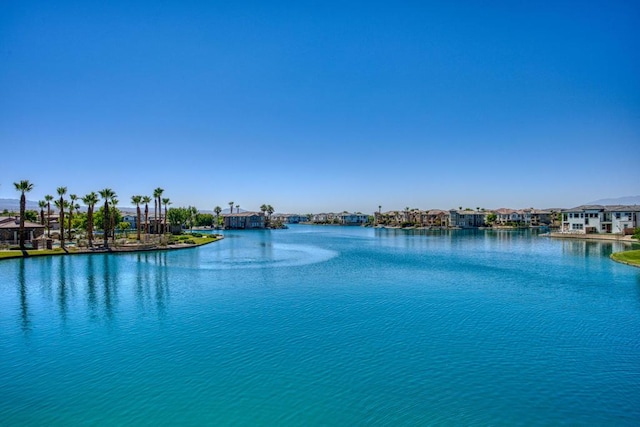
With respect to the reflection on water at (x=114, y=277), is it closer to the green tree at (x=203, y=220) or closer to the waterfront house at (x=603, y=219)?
the waterfront house at (x=603, y=219)

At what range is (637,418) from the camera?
1144cm

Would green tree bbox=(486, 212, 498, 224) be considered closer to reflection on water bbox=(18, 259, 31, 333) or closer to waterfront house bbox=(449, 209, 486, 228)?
waterfront house bbox=(449, 209, 486, 228)

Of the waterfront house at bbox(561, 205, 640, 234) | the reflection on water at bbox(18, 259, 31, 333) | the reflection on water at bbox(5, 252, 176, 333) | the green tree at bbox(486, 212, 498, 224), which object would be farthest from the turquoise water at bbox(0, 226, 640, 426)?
the green tree at bbox(486, 212, 498, 224)

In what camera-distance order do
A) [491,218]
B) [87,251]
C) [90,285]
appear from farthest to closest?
[491,218], [87,251], [90,285]

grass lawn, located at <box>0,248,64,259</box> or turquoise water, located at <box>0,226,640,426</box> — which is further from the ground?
grass lawn, located at <box>0,248,64,259</box>

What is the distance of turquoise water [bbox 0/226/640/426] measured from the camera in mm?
11781

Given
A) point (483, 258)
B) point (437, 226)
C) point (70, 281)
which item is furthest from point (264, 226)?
point (70, 281)

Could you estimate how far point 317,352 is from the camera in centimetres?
1639

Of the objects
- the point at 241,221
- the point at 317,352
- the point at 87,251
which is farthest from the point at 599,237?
the point at 241,221

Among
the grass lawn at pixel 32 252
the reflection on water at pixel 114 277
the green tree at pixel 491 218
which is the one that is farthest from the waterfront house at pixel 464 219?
the grass lawn at pixel 32 252

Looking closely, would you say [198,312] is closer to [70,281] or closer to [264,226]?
[70,281]

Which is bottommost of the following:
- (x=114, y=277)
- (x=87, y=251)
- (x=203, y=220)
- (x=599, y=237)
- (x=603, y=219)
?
(x=599, y=237)

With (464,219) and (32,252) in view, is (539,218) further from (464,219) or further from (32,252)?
(32,252)

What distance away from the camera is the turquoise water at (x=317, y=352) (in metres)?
11.8
